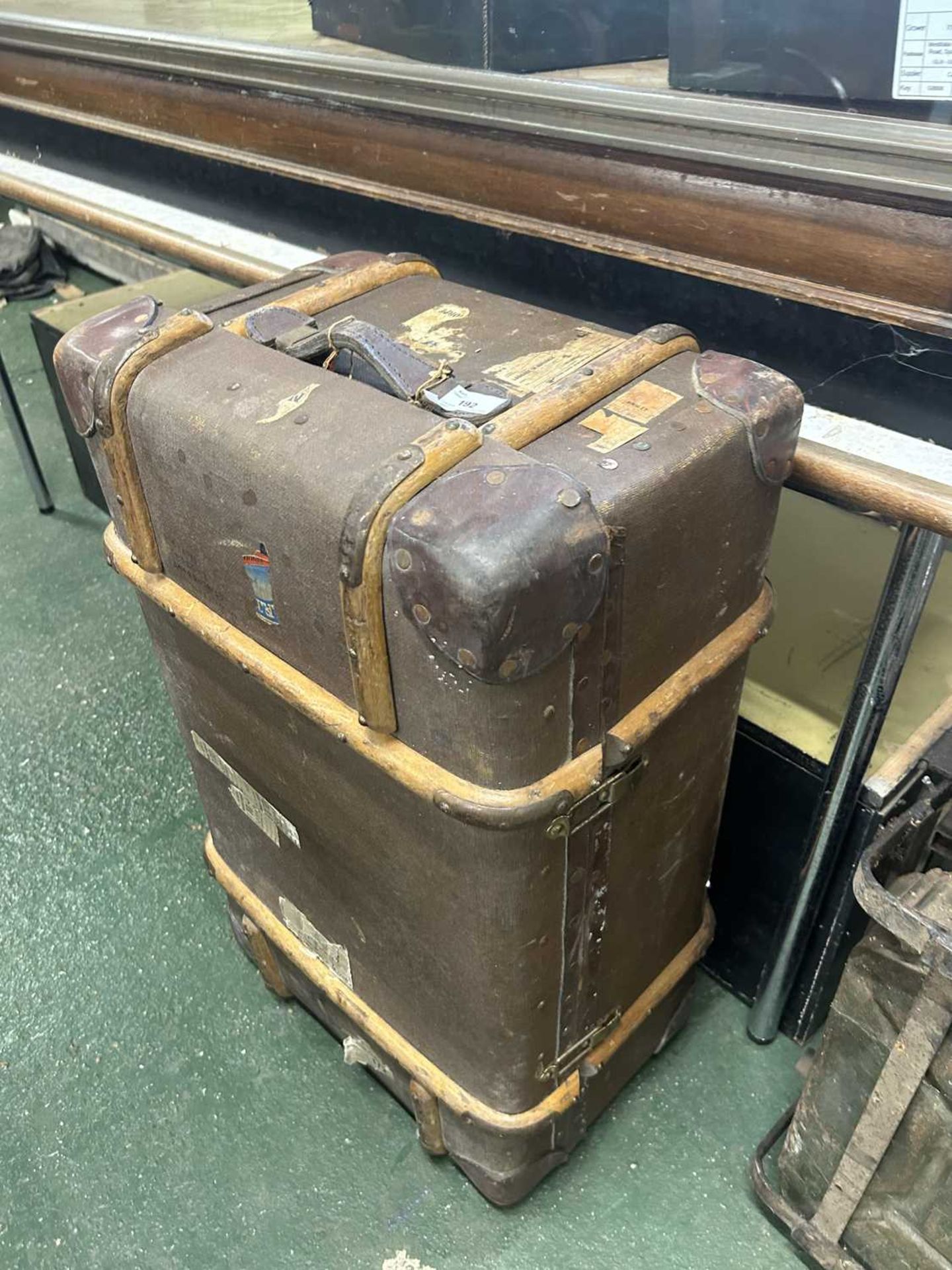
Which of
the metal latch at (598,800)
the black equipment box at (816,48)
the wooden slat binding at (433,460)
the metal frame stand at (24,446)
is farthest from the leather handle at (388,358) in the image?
the metal frame stand at (24,446)

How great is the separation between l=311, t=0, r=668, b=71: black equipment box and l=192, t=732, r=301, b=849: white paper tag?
106cm

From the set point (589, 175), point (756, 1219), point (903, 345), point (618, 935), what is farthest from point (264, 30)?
point (756, 1219)

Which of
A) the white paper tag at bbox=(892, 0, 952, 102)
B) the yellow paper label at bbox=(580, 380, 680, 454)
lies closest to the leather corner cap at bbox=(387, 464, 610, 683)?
the yellow paper label at bbox=(580, 380, 680, 454)

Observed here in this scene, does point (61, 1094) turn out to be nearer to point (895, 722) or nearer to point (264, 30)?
point (895, 722)

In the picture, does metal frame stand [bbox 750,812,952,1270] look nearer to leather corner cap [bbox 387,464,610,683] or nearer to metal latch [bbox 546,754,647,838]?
metal latch [bbox 546,754,647,838]

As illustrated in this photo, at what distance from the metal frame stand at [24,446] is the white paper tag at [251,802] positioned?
60.7 inches

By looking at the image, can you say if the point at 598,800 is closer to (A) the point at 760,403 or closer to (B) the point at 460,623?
(B) the point at 460,623

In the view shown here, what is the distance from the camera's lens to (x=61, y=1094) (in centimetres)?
140

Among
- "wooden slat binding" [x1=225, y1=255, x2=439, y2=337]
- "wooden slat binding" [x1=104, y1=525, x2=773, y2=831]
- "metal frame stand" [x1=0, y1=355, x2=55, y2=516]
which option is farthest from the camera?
"metal frame stand" [x1=0, y1=355, x2=55, y2=516]

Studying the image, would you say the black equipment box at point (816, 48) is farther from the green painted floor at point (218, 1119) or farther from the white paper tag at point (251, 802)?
the green painted floor at point (218, 1119)

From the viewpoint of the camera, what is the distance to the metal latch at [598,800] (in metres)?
0.89

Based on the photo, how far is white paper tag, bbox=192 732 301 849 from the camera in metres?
1.19

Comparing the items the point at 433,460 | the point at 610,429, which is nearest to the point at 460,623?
the point at 433,460

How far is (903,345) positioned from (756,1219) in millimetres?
1118
